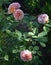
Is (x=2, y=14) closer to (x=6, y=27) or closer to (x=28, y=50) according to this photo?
(x=6, y=27)

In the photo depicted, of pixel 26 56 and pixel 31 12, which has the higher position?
pixel 26 56

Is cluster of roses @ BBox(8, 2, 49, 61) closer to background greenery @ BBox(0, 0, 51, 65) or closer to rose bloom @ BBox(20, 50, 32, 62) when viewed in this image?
rose bloom @ BBox(20, 50, 32, 62)

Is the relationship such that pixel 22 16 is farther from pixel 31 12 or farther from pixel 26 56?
pixel 31 12

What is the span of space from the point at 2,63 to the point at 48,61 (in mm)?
892

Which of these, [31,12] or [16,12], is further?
[31,12]

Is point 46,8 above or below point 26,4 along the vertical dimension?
above

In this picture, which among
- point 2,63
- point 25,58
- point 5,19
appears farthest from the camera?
point 2,63

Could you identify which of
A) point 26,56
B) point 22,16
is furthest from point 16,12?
point 26,56

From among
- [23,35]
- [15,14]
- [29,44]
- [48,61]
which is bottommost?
[48,61]

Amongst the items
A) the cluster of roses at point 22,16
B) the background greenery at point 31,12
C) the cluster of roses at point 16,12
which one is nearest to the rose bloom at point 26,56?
the cluster of roses at point 22,16

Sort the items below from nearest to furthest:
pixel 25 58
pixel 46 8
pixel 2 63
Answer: pixel 25 58, pixel 2 63, pixel 46 8

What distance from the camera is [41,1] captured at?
5.18 meters

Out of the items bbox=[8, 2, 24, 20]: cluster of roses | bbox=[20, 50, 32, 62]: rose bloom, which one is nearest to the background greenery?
bbox=[8, 2, 24, 20]: cluster of roses

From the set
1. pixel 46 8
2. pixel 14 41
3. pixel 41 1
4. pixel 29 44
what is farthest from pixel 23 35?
pixel 41 1
